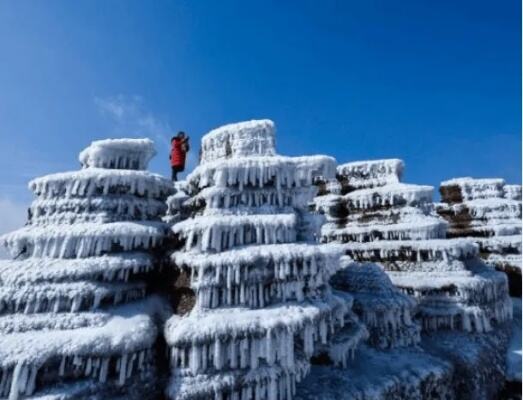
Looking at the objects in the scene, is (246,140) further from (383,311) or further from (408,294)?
(408,294)

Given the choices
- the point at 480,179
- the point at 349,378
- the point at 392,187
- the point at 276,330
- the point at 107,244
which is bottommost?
the point at 349,378

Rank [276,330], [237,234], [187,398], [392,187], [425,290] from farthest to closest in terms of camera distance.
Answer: [392,187], [425,290], [237,234], [276,330], [187,398]

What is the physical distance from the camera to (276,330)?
10.6 meters

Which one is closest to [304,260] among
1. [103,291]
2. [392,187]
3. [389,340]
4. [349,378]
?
[349,378]

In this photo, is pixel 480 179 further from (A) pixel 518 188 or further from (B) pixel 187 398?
(B) pixel 187 398

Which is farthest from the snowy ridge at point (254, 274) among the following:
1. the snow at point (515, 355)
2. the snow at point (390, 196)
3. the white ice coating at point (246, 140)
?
the snow at point (515, 355)

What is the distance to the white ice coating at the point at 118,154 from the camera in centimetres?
1374

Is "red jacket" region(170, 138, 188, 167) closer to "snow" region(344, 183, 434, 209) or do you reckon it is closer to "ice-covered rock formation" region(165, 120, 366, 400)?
"ice-covered rock formation" region(165, 120, 366, 400)

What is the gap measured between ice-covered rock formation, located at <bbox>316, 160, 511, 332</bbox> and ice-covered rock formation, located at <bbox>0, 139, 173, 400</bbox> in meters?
16.6

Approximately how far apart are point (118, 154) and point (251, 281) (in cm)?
833

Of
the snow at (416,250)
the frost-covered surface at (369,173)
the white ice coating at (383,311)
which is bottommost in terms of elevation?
the white ice coating at (383,311)

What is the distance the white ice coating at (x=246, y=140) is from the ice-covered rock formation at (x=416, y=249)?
1361 cm

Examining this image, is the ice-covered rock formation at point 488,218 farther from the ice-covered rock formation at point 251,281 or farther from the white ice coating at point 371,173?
the ice-covered rock formation at point 251,281

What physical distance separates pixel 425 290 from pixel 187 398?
17018mm
